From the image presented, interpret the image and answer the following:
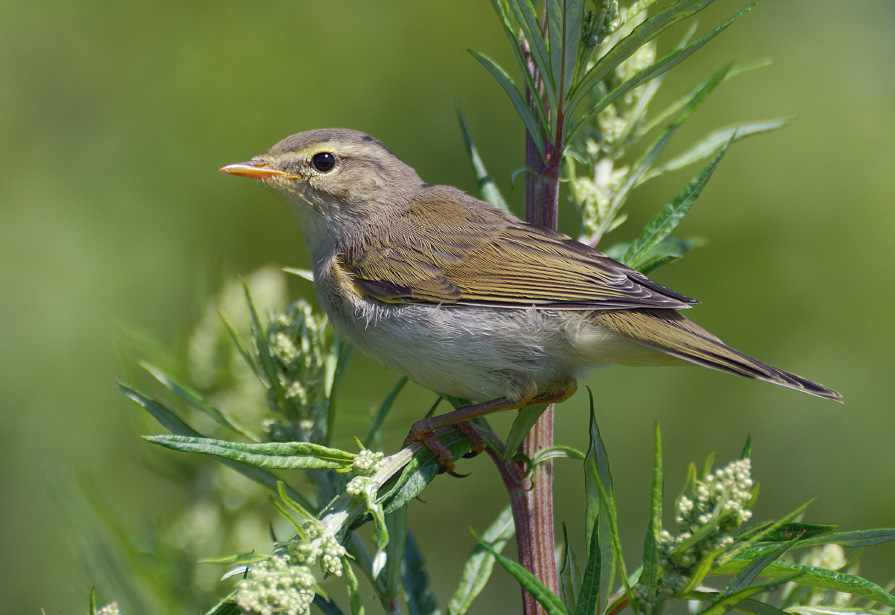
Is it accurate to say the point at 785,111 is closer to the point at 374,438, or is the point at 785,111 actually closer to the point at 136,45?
the point at 374,438

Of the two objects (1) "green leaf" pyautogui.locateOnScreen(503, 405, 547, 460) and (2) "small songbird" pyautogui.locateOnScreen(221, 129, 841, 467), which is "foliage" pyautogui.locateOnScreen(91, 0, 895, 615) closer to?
(1) "green leaf" pyautogui.locateOnScreen(503, 405, 547, 460)

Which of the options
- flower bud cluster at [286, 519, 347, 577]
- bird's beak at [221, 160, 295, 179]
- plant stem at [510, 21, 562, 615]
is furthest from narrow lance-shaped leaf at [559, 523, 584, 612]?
bird's beak at [221, 160, 295, 179]

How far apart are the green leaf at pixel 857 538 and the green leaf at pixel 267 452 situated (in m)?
0.93

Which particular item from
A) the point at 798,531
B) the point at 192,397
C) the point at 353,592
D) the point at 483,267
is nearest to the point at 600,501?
the point at 798,531

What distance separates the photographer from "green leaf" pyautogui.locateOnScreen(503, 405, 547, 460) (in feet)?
6.51

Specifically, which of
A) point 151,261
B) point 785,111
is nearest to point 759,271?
point 785,111

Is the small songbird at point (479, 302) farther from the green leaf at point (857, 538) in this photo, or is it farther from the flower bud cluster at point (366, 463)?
the green leaf at point (857, 538)

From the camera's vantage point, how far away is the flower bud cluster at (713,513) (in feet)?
4.49

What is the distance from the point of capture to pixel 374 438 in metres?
2.30

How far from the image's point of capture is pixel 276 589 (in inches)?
53.7

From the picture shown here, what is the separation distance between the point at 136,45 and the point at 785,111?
316 cm

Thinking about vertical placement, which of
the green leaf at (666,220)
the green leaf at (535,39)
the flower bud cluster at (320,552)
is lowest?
the flower bud cluster at (320,552)

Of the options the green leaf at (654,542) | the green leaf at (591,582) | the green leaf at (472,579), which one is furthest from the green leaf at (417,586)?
the green leaf at (654,542)

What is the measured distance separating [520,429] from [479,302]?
98 centimetres
